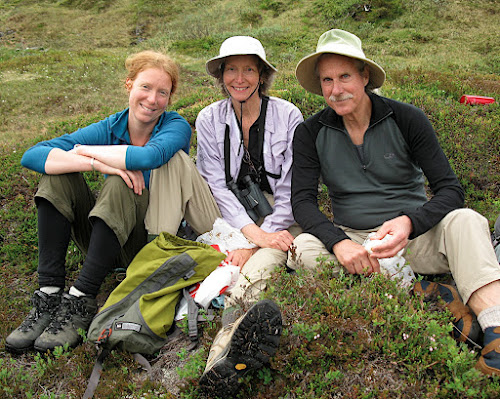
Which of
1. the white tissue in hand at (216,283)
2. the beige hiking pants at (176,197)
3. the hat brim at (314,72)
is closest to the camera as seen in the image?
the white tissue in hand at (216,283)

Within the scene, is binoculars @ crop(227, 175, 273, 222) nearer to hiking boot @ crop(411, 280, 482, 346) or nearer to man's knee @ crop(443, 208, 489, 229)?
hiking boot @ crop(411, 280, 482, 346)

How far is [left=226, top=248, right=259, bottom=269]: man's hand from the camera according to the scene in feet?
13.2

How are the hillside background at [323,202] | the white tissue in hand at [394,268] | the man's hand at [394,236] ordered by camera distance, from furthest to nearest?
the white tissue in hand at [394,268] < the man's hand at [394,236] < the hillside background at [323,202]

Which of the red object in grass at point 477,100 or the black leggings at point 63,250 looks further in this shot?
the red object in grass at point 477,100

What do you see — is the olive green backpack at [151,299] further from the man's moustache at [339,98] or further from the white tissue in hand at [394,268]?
the man's moustache at [339,98]

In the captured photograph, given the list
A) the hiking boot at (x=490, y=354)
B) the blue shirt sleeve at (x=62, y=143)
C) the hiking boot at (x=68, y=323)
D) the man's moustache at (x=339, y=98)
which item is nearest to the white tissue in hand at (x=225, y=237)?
the hiking boot at (x=68, y=323)

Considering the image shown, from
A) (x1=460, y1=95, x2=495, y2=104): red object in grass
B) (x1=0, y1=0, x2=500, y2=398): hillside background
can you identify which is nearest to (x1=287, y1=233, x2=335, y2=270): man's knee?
(x1=0, y1=0, x2=500, y2=398): hillside background

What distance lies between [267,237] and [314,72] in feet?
5.44

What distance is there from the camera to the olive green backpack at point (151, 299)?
3.24 meters

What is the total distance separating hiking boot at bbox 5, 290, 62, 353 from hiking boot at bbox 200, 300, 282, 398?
1701mm

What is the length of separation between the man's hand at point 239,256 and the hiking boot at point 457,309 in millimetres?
1528

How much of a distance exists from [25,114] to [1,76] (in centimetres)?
480

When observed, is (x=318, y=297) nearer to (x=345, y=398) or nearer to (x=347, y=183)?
(x=345, y=398)

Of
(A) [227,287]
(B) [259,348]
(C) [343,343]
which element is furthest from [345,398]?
(A) [227,287]
